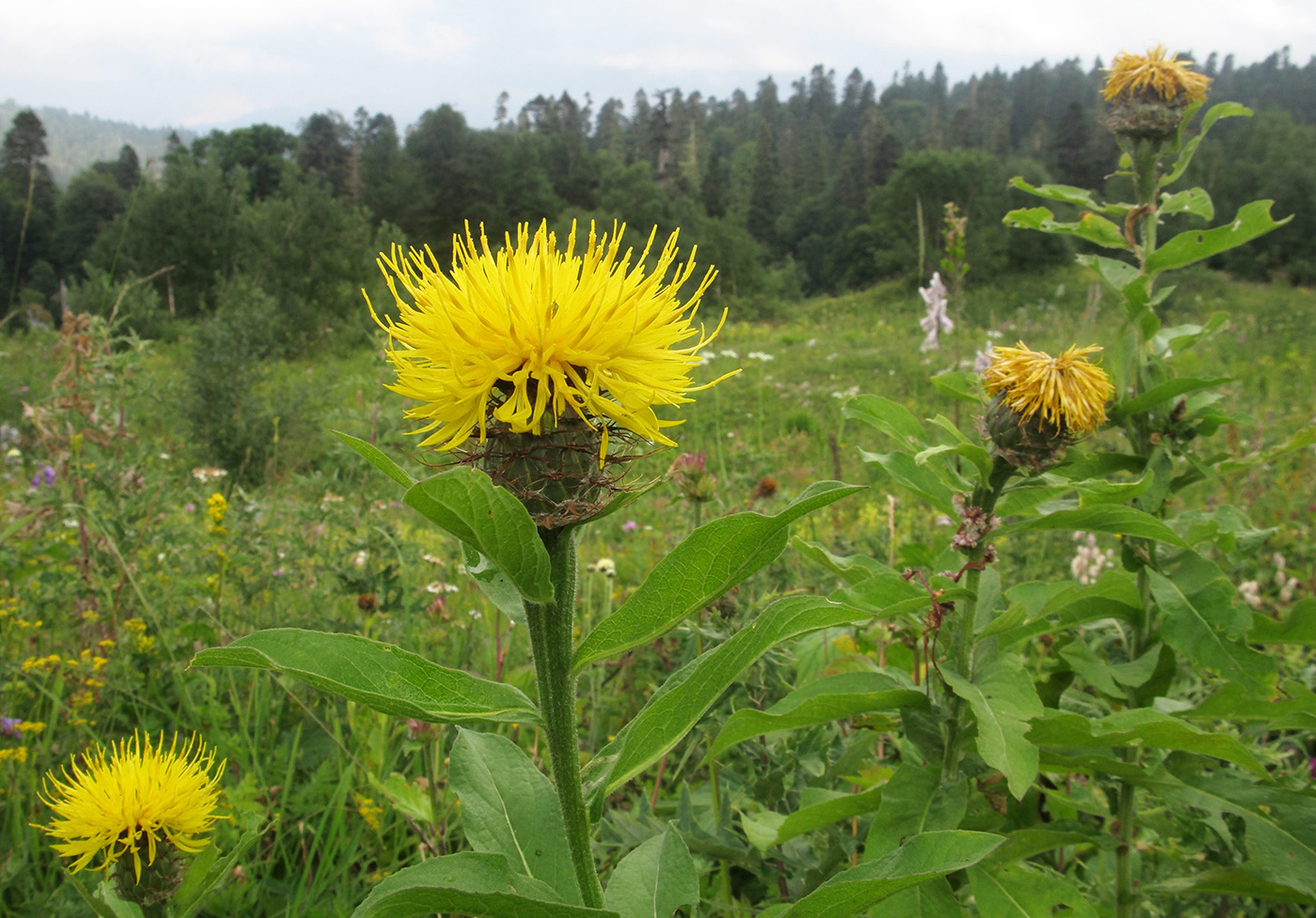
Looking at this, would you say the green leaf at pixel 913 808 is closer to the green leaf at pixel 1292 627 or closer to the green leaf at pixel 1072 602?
the green leaf at pixel 1072 602

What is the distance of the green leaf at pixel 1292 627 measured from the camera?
1758 mm

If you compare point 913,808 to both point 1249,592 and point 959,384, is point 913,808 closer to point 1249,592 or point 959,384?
point 959,384

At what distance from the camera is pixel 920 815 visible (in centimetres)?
153

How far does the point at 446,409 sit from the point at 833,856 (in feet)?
4.52

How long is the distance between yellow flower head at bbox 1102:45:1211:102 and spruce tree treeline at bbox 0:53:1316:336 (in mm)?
10746

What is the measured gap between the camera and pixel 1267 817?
5.54 feet

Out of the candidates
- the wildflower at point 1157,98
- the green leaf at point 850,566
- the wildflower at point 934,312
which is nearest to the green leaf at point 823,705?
the green leaf at point 850,566

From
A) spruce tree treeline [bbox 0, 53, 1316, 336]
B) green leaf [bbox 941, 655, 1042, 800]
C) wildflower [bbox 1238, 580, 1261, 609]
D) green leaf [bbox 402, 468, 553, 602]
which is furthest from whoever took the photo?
spruce tree treeline [bbox 0, 53, 1316, 336]

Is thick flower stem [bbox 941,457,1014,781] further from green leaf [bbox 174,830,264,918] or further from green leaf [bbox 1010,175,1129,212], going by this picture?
green leaf [bbox 174,830,264,918]

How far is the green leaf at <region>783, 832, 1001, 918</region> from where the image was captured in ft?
3.34

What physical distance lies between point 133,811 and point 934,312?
464 cm

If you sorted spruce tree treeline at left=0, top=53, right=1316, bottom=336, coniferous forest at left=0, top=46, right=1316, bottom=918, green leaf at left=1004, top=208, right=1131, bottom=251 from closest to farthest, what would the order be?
coniferous forest at left=0, top=46, right=1316, bottom=918
green leaf at left=1004, top=208, right=1131, bottom=251
spruce tree treeline at left=0, top=53, right=1316, bottom=336

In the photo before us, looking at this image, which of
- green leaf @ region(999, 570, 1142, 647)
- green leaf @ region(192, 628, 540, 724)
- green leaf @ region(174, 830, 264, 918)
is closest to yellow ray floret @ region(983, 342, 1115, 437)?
green leaf @ region(999, 570, 1142, 647)

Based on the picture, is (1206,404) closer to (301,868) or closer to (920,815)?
(920,815)
